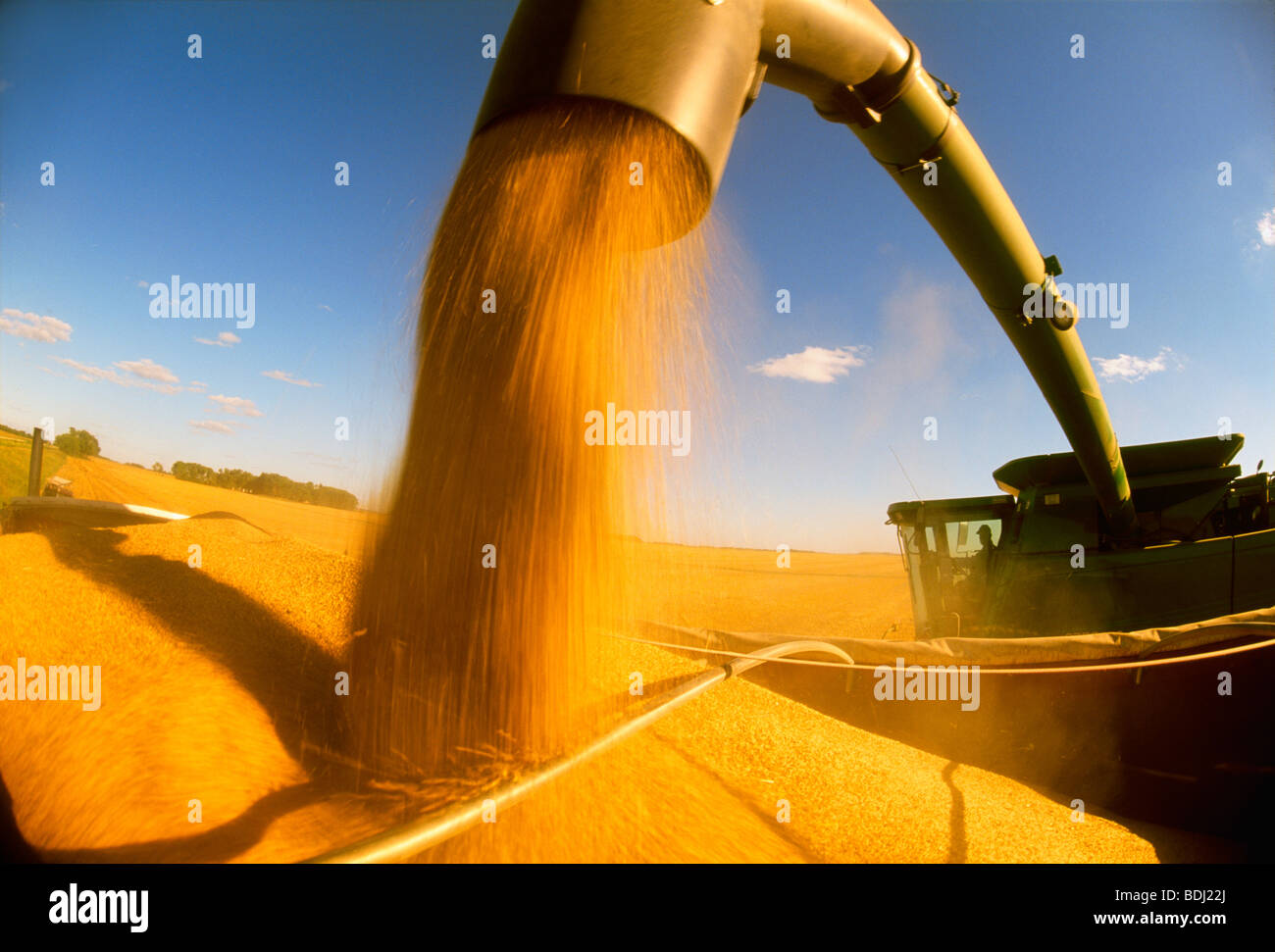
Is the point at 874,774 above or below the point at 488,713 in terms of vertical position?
below

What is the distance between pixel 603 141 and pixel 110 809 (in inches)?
64.5

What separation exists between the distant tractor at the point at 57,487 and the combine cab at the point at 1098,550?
5.79 meters

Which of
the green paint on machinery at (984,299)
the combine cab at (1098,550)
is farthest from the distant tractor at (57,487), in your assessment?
the combine cab at (1098,550)

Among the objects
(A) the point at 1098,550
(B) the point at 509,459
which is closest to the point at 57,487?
→ (B) the point at 509,459

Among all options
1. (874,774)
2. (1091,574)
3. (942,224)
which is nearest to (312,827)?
(874,774)

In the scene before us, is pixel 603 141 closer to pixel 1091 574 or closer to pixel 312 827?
pixel 312 827

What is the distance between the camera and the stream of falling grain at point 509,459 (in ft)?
4.12

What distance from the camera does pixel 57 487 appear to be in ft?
10.8

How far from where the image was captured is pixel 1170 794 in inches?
112

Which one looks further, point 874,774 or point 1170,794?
point 1170,794

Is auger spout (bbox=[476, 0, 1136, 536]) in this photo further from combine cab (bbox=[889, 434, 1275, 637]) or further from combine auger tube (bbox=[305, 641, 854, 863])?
combine cab (bbox=[889, 434, 1275, 637])

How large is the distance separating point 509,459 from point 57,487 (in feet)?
11.8

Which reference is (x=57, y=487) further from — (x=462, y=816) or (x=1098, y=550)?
(x=1098, y=550)

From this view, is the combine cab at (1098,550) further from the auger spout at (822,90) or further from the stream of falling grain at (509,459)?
the stream of falling grain at (509,459)
